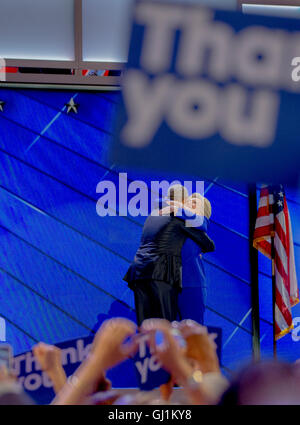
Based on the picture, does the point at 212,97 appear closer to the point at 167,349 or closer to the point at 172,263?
the point at 167,349

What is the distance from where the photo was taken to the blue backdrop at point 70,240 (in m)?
3.68

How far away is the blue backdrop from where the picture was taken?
3682 mm

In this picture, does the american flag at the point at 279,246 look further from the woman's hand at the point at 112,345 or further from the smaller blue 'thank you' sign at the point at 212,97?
the woman's hand at the point at 112,345

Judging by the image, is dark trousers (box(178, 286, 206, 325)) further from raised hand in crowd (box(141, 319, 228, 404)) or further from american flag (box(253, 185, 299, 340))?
raised hand in crowd (box(141, 319, 228, 404))

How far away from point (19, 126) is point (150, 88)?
3110mm

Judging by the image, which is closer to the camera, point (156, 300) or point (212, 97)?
point (212, 97)

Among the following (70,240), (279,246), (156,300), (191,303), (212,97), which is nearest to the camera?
(212,97)

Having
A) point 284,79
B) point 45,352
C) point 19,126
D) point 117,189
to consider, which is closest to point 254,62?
point 284,79

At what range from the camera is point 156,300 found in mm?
3176

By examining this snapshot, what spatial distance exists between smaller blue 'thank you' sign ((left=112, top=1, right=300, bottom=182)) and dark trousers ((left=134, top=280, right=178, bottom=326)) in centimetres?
225

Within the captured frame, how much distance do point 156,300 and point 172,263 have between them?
0.23 meters

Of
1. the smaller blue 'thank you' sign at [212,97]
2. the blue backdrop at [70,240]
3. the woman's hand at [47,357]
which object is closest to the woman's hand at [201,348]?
the woman's hand at [47,357]

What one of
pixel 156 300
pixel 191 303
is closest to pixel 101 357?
pixel 156 300

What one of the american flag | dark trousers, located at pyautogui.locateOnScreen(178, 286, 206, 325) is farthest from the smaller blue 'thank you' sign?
the american flag
